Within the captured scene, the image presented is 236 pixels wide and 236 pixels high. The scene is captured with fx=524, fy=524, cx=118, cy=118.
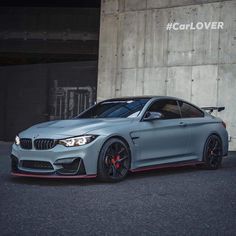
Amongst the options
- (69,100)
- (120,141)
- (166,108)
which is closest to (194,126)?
(166,108)

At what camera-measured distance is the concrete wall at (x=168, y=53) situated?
15102 mm

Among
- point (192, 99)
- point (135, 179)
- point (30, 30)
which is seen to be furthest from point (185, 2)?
point (135, 179)

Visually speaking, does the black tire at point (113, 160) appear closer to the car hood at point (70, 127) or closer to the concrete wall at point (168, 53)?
the car hood at point (70, 127)

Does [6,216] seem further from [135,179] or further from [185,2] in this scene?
[185,2]

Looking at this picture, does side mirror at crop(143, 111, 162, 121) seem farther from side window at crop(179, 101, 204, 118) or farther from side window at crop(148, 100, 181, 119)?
side window at crop(179, 101, 204, 118)

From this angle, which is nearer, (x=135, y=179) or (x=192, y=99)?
(x=135, y=179)

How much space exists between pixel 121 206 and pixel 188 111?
13.2 ft

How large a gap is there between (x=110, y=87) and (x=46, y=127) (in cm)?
904

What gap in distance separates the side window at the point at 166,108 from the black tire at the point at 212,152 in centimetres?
86

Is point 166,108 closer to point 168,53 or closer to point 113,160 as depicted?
point 113,160

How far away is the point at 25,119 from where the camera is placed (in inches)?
704

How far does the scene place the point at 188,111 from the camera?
31.0 feet

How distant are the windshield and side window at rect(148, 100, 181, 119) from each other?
192 millimetres

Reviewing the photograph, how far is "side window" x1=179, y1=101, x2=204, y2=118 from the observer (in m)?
9.33
